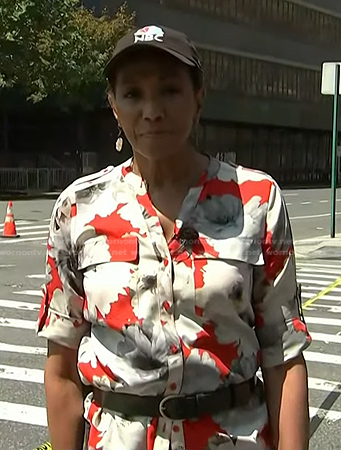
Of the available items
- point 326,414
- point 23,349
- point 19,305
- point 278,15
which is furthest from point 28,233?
point 278,15

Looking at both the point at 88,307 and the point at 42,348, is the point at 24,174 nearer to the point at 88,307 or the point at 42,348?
the point at 42,348

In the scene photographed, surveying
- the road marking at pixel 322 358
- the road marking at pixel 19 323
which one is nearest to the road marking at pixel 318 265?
the road marking at pixel 19 323

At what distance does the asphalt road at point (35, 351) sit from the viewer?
5.43 m

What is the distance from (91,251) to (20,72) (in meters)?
30.0

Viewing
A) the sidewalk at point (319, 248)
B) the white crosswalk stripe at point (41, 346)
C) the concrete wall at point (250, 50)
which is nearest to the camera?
the white crosswalk stripe at point (41, 346)

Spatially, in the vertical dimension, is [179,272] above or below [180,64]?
below

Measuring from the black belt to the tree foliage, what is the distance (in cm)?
2481

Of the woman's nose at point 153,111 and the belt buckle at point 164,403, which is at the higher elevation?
the woman's nose at point 153,111

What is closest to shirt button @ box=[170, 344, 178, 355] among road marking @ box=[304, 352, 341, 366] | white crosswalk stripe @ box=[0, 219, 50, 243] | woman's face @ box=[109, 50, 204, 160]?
woman's face @ box=[109, 50, 204, 160]

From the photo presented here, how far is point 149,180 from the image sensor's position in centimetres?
223

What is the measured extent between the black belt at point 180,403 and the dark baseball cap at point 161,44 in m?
0.83

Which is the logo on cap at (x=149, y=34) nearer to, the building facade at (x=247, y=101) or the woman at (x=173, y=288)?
the woman at (x=173, y=288)

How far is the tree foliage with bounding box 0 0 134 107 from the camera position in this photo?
28953 mm

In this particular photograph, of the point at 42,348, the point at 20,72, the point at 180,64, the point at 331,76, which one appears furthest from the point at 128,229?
the point at 20,72
